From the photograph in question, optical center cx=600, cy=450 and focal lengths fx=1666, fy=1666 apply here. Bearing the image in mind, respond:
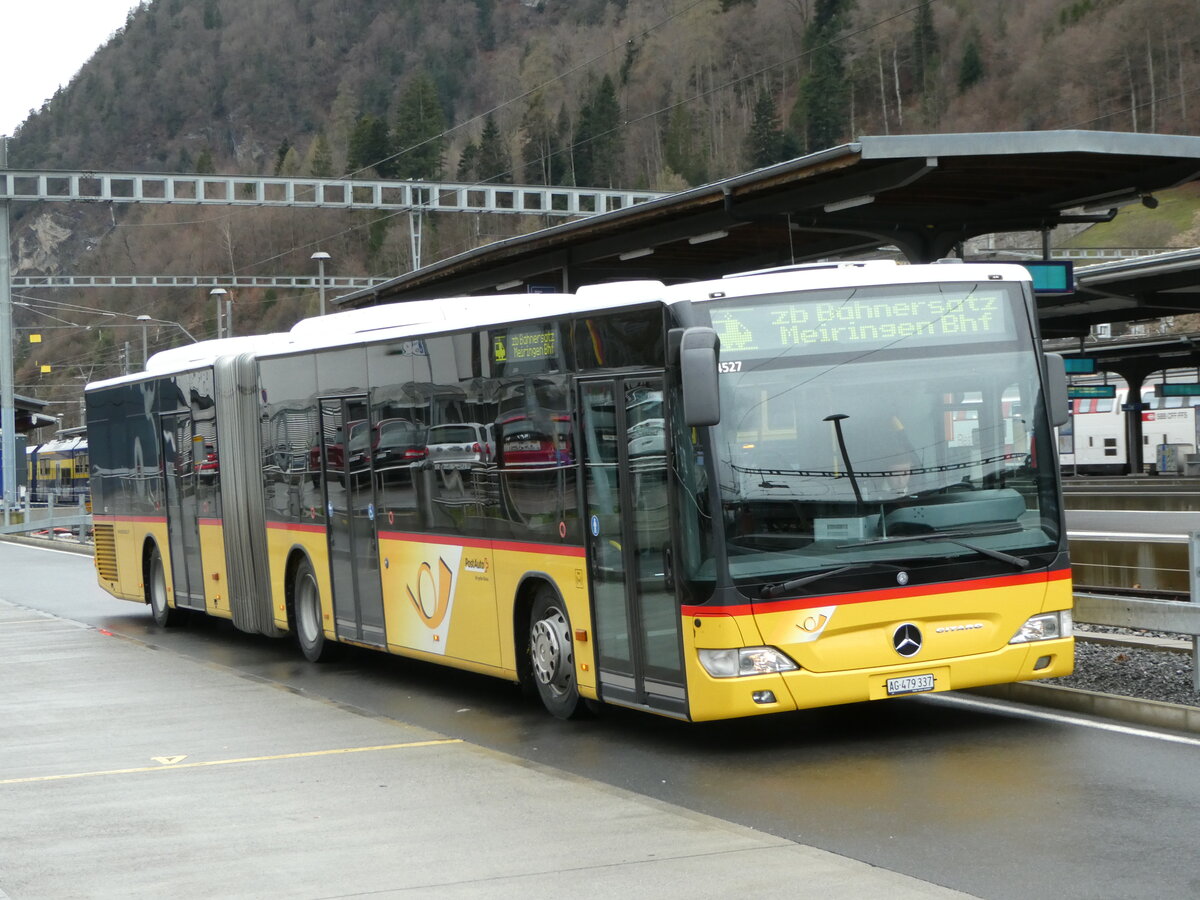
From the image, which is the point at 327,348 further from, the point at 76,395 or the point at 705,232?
the point at 76,395

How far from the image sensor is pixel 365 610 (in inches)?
568

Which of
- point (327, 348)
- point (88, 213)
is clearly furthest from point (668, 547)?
point (88, 213)

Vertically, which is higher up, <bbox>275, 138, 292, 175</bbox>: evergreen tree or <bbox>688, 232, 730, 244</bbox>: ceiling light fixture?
<bbox>275, 138, 292, 175</bbox>: evergreen tree

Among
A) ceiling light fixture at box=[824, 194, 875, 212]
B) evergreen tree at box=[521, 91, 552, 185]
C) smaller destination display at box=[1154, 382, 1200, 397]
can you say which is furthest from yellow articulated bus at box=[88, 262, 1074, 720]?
evergreen tree at box=[521, 91, 552, 185]

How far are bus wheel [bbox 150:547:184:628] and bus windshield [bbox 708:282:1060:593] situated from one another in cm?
1231

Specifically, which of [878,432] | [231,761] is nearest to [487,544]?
[231,761]

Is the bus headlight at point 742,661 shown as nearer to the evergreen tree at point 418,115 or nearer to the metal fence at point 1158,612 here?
the metal fence at point 1158,612

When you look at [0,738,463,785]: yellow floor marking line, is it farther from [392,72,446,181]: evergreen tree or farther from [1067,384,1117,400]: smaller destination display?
[392,72,446,181]: evergreen tree

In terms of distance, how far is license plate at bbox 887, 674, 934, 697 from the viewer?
31.9 feet

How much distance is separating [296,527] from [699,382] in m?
7.67

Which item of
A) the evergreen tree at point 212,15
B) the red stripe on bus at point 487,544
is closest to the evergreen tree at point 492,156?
the evergreen tree at point 212,15

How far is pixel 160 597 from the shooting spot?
2061 centimetres

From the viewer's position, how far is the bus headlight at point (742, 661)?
31.1 ft

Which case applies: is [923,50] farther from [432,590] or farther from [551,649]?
[551,649]
